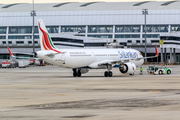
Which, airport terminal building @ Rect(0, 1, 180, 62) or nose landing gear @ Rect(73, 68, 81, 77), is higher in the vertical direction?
airport terminal building @ Rect(0, 1, 180, 62)

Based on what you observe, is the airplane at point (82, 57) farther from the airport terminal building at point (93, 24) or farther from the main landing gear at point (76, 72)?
the airport terminal building at point (93, 24)

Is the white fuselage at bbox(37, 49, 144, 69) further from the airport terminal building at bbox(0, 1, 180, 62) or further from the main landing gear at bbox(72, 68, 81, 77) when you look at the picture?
the airport terminal building at bbox(0, 1, 180, 62)

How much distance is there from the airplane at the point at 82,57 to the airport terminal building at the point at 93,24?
10200 cm

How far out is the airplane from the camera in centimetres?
5206

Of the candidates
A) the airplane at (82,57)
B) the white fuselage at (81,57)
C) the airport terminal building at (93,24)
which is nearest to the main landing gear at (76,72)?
the airplane at (82,57)

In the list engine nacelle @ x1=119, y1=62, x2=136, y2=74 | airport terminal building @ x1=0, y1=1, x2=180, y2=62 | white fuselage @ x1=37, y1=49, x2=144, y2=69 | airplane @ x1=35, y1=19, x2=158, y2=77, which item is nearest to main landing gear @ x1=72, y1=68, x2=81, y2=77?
airplane @ x1=35, y1=19, x2=158, y2=77

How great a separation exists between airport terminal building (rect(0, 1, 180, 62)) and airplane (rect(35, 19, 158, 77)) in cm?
10200

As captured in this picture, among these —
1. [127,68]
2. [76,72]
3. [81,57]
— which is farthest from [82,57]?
[127,68]

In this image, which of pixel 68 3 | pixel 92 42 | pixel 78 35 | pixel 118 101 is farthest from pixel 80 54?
pixel 68 3

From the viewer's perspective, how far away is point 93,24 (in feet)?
562

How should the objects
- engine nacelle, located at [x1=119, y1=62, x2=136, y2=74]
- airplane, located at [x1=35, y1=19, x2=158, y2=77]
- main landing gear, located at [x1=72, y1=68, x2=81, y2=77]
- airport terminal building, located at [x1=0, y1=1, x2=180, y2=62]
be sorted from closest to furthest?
airplane, located at [x1=35, y1=19, x2=158, y2=77] → engine nacelle, located at [x1=119, y1=62, x2=136, y2=74] → main landing gear, located at [x1=72, y1=68, x2=81, y2=77] → airport terminal building, located at [x1=0, y1=1, x2=180, y2=62]

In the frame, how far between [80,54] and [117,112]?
34406 millimetres

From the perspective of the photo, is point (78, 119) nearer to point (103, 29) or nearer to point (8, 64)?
point (8, 64)

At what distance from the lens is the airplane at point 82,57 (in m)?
52.1
